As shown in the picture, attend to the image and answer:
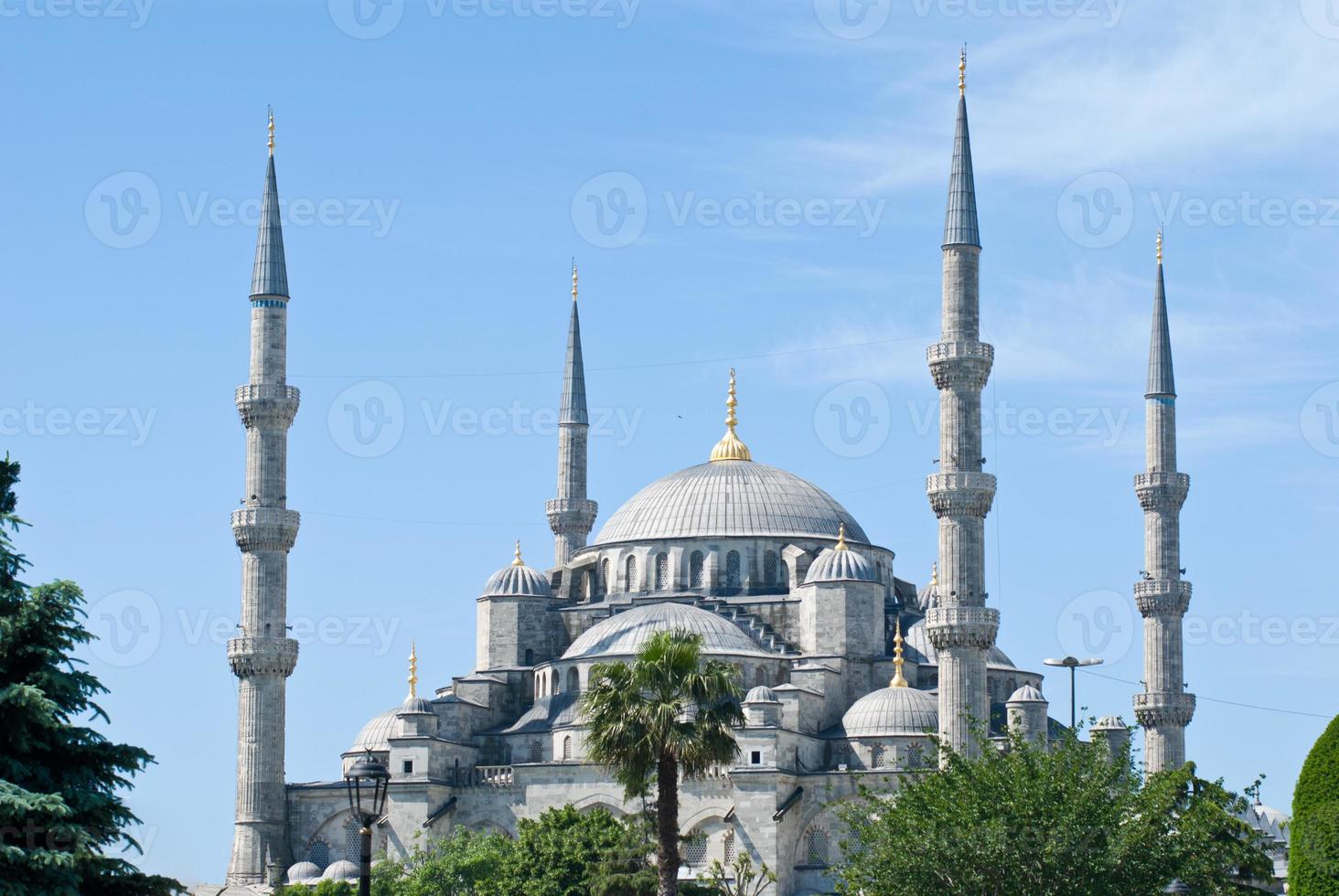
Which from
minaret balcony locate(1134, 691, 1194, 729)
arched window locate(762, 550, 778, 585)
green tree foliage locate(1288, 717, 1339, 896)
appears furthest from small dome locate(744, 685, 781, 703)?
green tree foliage locate(1288, 717, 1339, 896)

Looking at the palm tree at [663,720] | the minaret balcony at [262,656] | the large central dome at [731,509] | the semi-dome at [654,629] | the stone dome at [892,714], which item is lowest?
the palm tree at [663,720]

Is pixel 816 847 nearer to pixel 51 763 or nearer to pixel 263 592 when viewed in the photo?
pixel 263 592

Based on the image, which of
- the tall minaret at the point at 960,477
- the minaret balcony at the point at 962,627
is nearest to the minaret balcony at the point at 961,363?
the tall minaret at the point at 960,477

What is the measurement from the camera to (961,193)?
58.5 meters

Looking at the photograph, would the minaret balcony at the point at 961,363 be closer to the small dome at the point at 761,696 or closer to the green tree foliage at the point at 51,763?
Result: the small dome at the point at 761,696

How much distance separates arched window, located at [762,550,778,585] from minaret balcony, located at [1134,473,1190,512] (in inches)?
405

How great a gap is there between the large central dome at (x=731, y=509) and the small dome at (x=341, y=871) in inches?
572

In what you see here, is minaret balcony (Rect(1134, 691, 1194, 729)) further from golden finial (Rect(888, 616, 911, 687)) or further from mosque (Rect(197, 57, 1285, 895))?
golden finial (Rect(888, 616, 911, 687))

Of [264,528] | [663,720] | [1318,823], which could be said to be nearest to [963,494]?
[264,528]

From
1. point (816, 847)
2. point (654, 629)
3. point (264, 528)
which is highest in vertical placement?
point (264, 528)

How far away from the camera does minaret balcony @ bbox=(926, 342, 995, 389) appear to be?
189ft

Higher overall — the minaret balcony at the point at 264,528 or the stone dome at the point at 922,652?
the minaret balcony at the point at 264,528

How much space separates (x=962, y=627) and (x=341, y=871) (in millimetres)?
16301

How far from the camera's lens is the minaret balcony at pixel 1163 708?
214 ft
